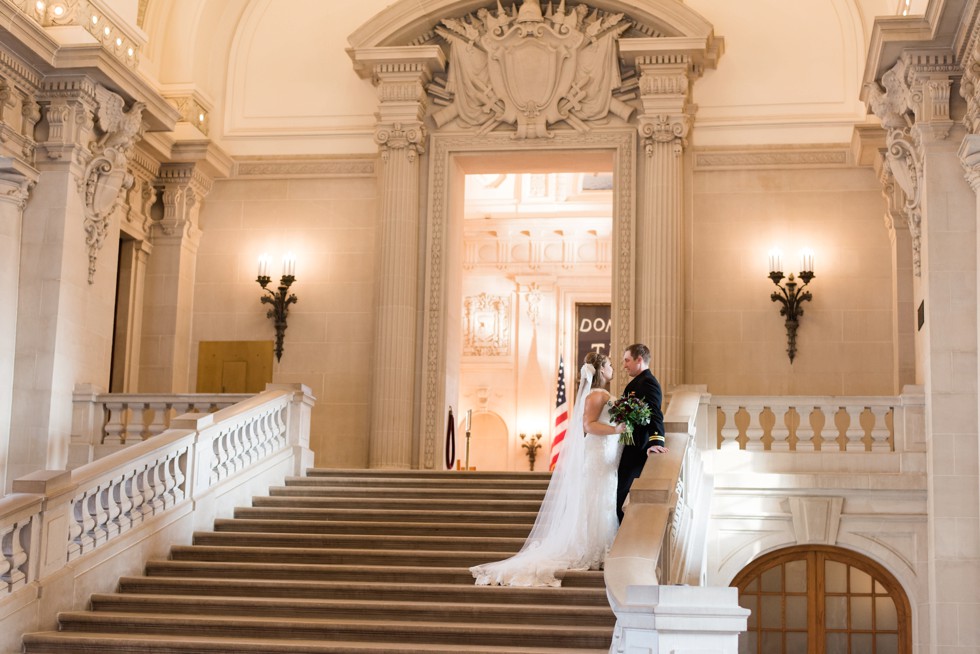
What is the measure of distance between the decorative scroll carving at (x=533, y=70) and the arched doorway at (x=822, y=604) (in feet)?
20.8

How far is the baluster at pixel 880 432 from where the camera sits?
12.5 meters

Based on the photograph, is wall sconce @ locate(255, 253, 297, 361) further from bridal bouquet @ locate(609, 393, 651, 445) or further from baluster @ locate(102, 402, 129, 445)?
bridal bouquet @ locate(609, 393, 651, 445)

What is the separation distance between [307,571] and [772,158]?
8.87 metres

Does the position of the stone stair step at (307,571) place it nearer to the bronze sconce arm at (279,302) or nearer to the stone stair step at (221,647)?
the stone stair step at (221,647)

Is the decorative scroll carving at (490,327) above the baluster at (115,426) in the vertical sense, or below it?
above

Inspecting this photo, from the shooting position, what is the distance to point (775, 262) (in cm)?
1577

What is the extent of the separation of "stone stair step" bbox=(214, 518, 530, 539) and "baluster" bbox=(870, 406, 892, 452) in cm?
380

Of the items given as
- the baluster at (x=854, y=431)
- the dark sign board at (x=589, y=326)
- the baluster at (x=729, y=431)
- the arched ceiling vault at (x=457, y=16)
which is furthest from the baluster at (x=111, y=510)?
the dark sign board at (x=589, y=326)

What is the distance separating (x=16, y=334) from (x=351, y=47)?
19.0ft

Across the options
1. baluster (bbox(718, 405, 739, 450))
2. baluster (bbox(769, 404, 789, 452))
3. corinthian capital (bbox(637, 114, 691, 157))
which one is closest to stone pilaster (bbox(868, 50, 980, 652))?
baluster (bbox(769, 404, 789, 452))

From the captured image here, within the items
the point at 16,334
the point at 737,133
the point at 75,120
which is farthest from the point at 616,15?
the point at 16,334

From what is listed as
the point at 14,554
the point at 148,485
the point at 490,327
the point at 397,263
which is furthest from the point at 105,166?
the point at 490,327

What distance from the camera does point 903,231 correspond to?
49.6ft

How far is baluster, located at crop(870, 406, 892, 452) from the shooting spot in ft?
40.9
